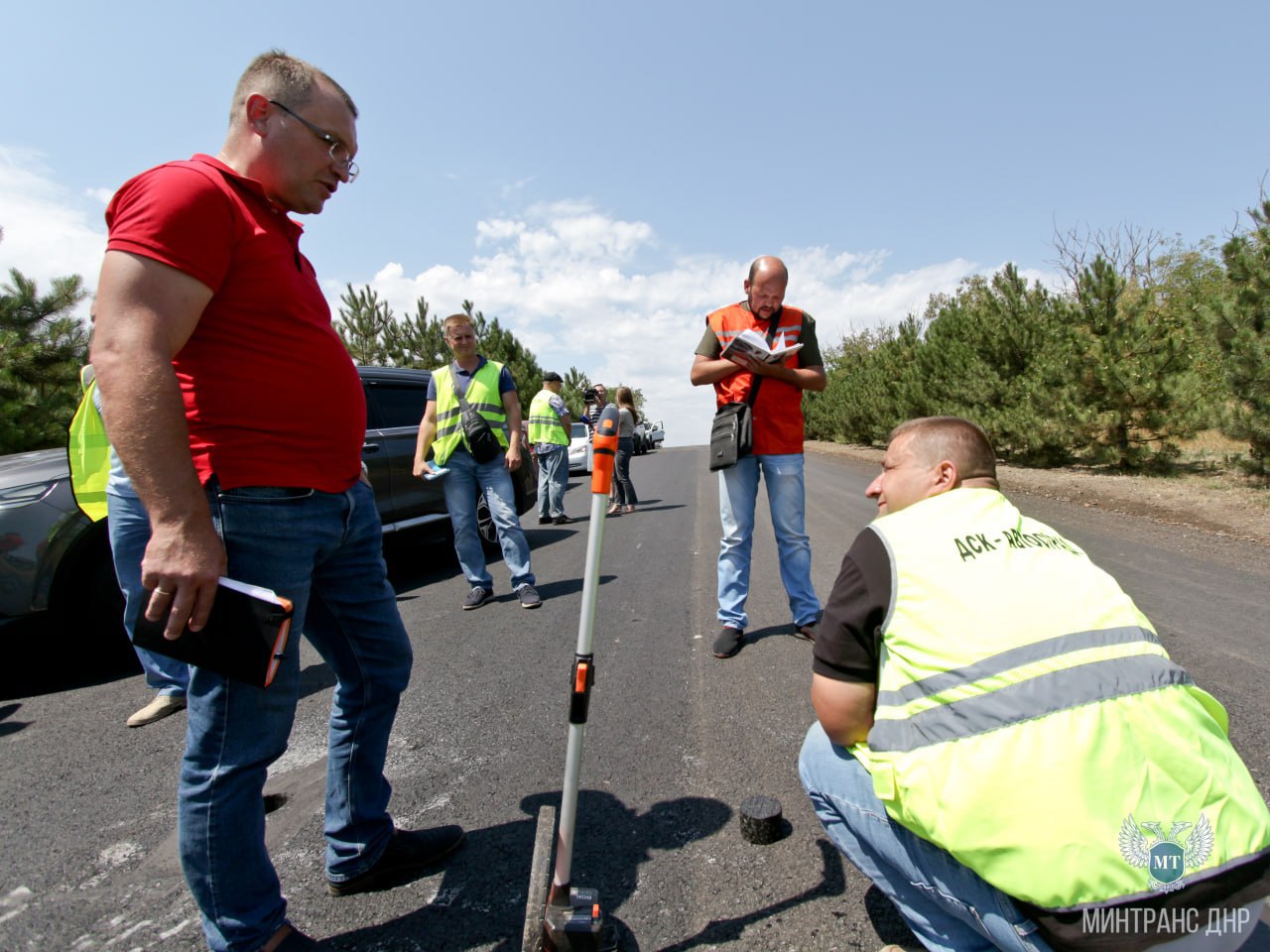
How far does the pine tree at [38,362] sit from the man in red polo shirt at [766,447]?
320 inches

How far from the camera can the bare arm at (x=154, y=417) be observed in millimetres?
1310

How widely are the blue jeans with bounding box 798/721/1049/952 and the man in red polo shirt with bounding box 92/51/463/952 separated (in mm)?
1260

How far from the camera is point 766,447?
12.1 ft

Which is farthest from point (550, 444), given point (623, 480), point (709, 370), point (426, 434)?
point (709, 370)

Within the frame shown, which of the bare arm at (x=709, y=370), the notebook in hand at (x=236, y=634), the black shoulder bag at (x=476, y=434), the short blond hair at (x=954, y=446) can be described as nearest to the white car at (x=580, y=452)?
the black shoulder bag at (x=476, y=434)

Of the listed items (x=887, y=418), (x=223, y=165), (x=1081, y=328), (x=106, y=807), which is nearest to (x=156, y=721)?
(x=106, y=807)

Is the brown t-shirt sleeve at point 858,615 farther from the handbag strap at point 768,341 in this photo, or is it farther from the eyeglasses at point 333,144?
the handbag strap at point 768,341

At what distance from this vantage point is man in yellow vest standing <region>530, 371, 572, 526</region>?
29.5ft

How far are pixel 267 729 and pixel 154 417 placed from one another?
720 mm

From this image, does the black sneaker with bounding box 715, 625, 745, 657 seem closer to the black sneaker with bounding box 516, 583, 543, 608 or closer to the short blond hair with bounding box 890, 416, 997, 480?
the black sneaker with bounding box 516, 583, 543, 608

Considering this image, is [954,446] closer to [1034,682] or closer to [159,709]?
[1034,682]

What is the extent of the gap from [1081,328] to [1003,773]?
13.9m

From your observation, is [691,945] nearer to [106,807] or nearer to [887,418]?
[106,807]

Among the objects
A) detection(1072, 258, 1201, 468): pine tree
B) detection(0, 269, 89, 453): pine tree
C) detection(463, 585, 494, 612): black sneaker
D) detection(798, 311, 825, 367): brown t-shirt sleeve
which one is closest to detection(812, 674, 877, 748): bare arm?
detection(798, 311, 825, 367): brown t-shirt sleeve
